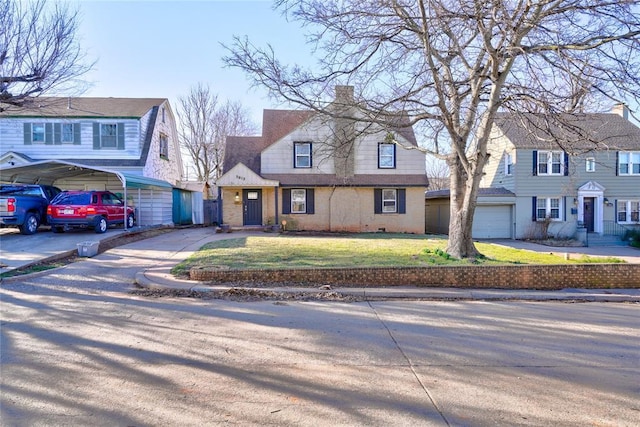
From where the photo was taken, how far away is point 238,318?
651 cm

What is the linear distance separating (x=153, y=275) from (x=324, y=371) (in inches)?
243

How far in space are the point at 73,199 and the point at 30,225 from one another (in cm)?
169

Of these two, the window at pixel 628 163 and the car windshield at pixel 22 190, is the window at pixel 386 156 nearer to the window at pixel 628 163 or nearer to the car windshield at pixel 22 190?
the window at pixel 628 163

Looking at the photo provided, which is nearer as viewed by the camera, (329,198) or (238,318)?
(238,318)

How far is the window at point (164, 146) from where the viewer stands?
25.9 metres

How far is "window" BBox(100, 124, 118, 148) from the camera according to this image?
880 inches

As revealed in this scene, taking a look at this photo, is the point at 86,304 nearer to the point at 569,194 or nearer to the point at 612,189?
the point at 569,194

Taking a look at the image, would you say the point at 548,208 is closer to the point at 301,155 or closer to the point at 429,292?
the point at 301,155

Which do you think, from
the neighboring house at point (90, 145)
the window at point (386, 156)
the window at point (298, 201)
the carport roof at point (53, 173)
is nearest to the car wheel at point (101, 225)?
the carport roof at point (53, 173)

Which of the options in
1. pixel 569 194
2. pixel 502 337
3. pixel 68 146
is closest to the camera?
pixel 502 337

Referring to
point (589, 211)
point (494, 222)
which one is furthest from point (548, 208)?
point (494, 222)

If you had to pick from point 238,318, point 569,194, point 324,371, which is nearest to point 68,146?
point 238,318

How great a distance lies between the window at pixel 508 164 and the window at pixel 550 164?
1475 mm

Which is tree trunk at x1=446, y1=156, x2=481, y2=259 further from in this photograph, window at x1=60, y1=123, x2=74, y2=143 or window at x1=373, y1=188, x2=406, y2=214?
window at x1=60, y1=123, x2=74, y2=143
